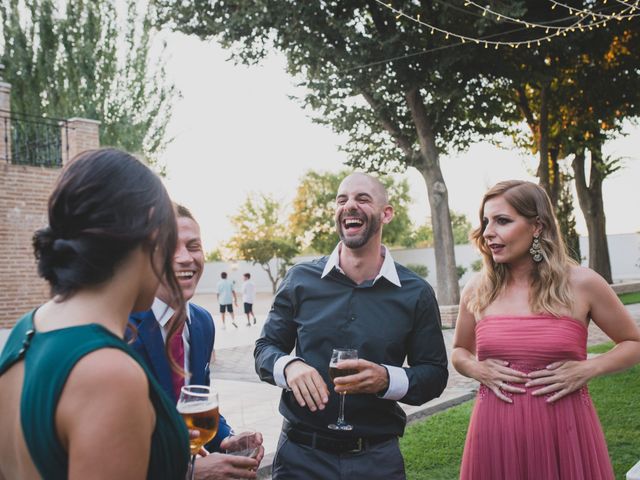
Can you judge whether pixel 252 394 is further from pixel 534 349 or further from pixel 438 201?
pixel 438 201

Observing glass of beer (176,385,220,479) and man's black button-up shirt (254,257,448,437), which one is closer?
glass of beer (176,385,220,479)

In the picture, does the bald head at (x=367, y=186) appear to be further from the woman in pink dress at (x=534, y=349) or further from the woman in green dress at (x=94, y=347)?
the woman in green dress at (x=94, y=347)

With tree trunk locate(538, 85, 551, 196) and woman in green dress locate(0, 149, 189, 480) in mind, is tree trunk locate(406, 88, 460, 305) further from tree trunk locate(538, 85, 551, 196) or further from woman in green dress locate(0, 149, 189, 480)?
woman in green dress locate(0, 149, 189, 480)

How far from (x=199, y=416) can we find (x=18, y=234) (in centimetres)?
1415

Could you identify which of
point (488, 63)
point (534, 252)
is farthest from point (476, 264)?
point (534, 252)

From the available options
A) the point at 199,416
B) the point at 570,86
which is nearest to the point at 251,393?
the point at 199,416

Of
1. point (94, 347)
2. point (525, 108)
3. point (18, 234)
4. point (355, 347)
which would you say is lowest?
point (355, 347)

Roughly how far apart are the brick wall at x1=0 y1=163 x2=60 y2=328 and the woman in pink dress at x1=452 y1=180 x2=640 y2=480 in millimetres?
13010

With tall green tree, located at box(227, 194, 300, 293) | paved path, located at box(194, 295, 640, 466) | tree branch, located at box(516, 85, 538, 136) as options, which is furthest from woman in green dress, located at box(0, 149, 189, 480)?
tall green tree, located at box(227, 194, 300, 293)

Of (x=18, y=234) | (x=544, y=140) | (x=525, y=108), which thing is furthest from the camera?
(x=525, y=108)

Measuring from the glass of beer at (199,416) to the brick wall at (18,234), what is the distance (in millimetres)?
13511

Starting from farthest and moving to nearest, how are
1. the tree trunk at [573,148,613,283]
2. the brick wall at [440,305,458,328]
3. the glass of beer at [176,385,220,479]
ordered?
the tree trunk at [573,148,613,283] → the brick wall at [440,305,458,328] → the glass of beer at [176,385,220,479]

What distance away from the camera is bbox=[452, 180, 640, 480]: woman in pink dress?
2998 mm

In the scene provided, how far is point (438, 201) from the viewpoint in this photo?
59.3 ft
